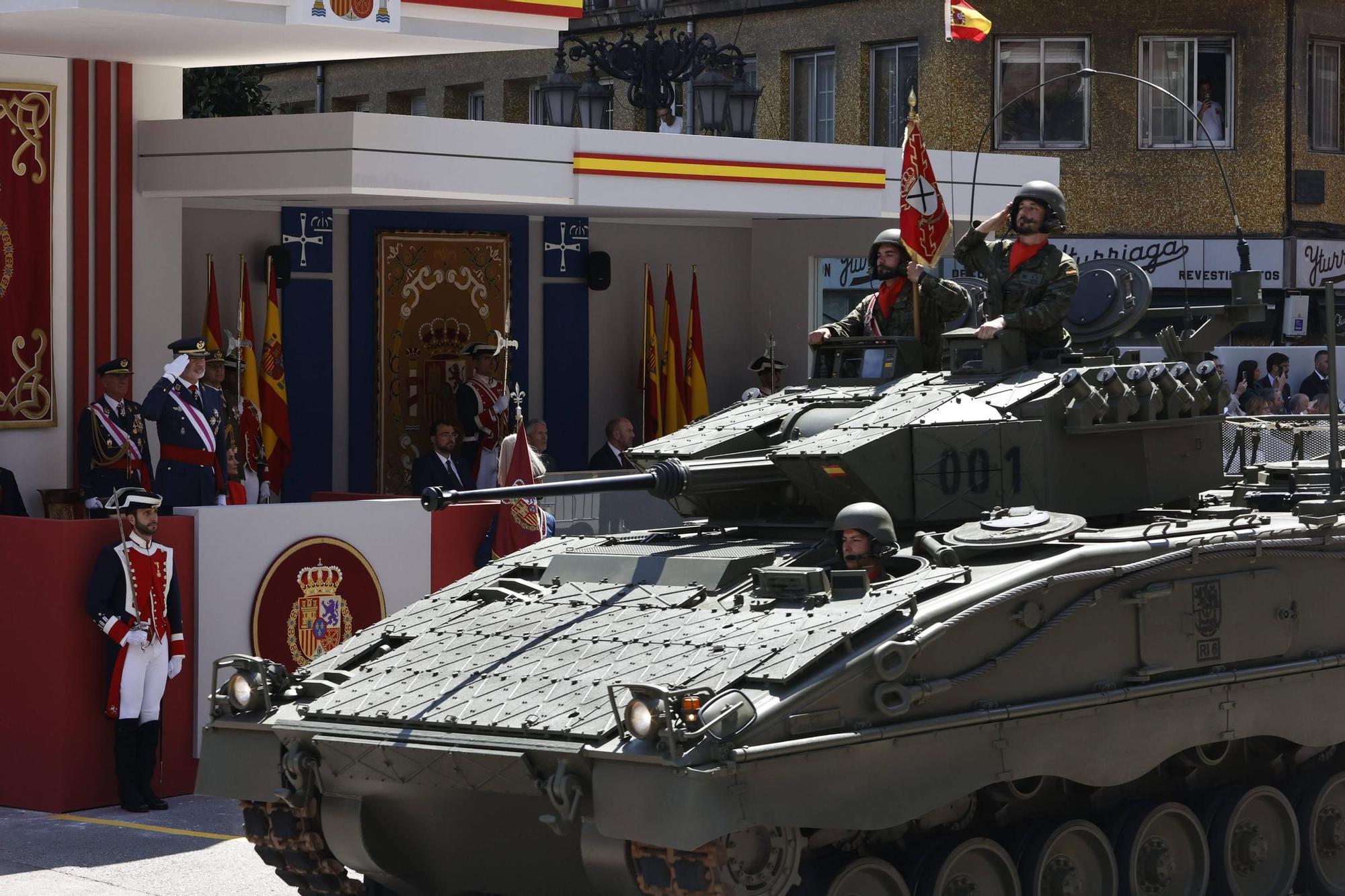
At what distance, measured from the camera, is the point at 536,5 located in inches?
645

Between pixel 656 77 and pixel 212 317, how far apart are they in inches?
216

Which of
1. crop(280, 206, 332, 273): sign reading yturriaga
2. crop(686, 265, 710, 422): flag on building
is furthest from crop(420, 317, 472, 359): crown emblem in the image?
crop(686, 265, 710, 422): flag on building

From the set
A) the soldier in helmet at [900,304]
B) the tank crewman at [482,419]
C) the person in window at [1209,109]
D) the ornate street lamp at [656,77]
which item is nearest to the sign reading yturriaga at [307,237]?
the tank crewman at [482,419]

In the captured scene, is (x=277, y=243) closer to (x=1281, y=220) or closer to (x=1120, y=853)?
(x=1120, y=853)

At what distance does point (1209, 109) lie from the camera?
101 feet

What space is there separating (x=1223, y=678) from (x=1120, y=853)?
40.0 inches

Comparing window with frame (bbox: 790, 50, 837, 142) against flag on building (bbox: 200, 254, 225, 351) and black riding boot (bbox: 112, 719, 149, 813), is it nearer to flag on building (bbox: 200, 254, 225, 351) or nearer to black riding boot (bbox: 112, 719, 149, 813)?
flag on building (bbox: 200, 254, 225, 351)

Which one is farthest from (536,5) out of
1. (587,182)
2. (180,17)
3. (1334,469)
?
(1334,469)

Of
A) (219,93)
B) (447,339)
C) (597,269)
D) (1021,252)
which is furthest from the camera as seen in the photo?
(219,93)

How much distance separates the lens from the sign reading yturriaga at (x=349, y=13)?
15.0 meters

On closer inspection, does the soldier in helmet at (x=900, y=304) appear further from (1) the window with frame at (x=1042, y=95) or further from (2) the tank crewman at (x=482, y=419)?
(1) the window with frame at (x=1042, y=95)

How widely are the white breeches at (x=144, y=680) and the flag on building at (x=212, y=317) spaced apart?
4.29m

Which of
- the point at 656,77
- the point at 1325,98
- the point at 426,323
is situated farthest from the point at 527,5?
the point at 1325,98

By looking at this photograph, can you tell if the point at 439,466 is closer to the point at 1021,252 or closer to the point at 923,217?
the point at 923,217
